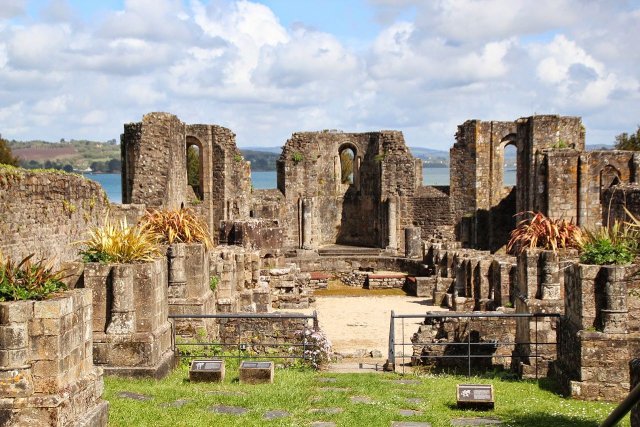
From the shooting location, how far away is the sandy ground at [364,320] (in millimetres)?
20531

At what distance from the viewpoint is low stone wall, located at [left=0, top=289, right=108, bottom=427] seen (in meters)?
7.55

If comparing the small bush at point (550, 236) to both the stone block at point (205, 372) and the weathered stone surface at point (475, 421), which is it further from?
the stone block at point (205, 372)

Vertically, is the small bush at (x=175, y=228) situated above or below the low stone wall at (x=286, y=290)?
above

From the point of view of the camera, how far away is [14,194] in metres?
16.2

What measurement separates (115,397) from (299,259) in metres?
26.3

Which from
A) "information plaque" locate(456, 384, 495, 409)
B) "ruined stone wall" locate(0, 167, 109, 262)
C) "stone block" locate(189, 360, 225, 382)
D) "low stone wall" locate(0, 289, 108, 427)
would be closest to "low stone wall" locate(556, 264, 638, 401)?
"information plaque" locate(456, 384, 495, 409)

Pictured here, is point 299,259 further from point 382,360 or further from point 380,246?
point 382,360

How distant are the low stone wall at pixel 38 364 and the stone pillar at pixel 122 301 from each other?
391 cm

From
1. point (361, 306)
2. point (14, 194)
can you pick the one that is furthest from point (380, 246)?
point (14, 194)

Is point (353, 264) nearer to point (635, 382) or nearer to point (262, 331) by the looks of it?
point (262, 331)

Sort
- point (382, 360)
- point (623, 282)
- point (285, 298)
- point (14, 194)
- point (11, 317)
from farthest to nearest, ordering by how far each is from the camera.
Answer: point (285, 298) < point (382, 360) < point (14, 194) < point (623, 282) < point (11, 317)

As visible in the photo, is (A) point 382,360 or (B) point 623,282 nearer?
(B) point 623,282

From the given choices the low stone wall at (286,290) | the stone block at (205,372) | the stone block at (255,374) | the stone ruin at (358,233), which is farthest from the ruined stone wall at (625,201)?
the stone block at (205,372)

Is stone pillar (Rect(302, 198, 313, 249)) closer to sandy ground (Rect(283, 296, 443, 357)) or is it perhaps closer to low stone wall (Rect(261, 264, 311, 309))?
sandy ground (Rect(283, 296, 443, 357))
